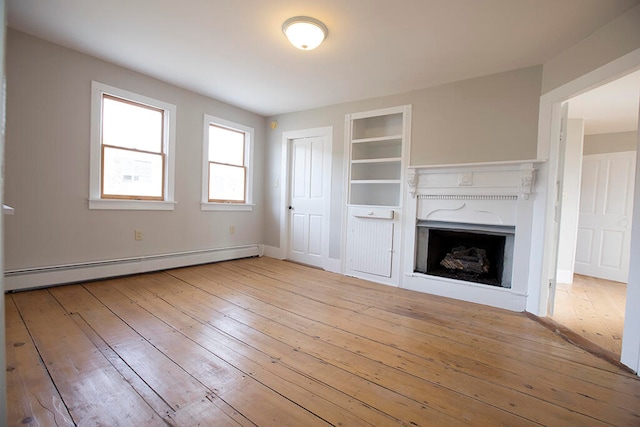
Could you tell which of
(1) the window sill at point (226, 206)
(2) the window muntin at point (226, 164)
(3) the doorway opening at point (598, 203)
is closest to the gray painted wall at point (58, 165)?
(1) the window sill at point (226, 206)

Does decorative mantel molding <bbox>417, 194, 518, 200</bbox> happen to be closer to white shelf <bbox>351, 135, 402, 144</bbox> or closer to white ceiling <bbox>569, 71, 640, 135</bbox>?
white shelf <bbox>351, 135, 402, 144</bbox>

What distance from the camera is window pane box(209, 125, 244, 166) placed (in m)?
4.37

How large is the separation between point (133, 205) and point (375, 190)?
10.6 feet

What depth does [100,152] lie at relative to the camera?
3.17 metres

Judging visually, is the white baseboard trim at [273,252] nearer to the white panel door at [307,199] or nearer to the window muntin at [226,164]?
the white panel door at [307,199]

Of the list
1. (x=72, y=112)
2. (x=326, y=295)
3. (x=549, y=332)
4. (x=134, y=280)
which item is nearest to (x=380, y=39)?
(x=326, y=295)

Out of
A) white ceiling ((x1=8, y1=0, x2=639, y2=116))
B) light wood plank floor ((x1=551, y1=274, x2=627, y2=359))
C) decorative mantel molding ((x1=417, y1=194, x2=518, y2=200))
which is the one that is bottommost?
light wood plank floor ((x1=551, y1=274, x2=627, y2=359))

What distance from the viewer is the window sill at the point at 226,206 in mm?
4246

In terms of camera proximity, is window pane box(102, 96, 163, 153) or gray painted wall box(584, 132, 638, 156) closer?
window pane box(102, 96, 163, 153)

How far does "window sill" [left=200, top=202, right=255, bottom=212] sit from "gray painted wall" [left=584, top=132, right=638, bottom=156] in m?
5.91

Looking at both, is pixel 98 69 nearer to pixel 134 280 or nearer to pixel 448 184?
pixel 134 280

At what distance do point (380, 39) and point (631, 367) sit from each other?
3066 mm

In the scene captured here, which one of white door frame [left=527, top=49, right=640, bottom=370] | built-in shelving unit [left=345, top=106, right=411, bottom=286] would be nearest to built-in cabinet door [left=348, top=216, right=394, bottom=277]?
built-in shelving unit [left=345, top=106, right=411, bottom=286]

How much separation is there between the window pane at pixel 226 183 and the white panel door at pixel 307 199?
89 centimetres
